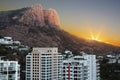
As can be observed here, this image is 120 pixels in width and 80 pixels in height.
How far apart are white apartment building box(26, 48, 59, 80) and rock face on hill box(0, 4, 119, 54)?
5568 mm

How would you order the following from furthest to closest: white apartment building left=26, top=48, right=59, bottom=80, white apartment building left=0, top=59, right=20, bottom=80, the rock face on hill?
the rock face on hill → white apartment building left=26, top=48, right=59, bottom=80 → white apartment building left=0, top=59, right=20, bottom=80

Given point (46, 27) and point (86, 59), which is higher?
point (46, 27)

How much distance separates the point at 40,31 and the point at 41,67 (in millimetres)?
8158

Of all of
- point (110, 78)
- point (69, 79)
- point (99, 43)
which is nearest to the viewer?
point (69, 79)

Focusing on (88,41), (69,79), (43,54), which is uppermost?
(88,41)

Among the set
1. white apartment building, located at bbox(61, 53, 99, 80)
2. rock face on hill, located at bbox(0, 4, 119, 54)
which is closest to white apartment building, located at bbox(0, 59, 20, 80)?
white apartment building, located at bbox(61, 53, 99, 80)

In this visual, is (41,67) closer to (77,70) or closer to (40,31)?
(77,70)

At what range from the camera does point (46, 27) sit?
21.8 metres

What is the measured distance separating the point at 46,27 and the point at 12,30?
205 cm

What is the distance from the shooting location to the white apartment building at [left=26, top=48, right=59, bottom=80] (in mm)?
13117

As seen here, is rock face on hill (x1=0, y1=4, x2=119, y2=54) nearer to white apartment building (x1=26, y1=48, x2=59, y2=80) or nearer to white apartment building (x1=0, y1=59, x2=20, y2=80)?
white apartment building (x1=26, y1=48, x2=59, y2=80)

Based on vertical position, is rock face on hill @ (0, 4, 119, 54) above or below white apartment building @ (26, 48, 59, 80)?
above

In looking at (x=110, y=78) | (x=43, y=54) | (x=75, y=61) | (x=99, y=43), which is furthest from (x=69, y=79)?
(x=99, y=43)

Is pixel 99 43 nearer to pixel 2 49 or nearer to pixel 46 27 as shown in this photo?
pixel 46 27
